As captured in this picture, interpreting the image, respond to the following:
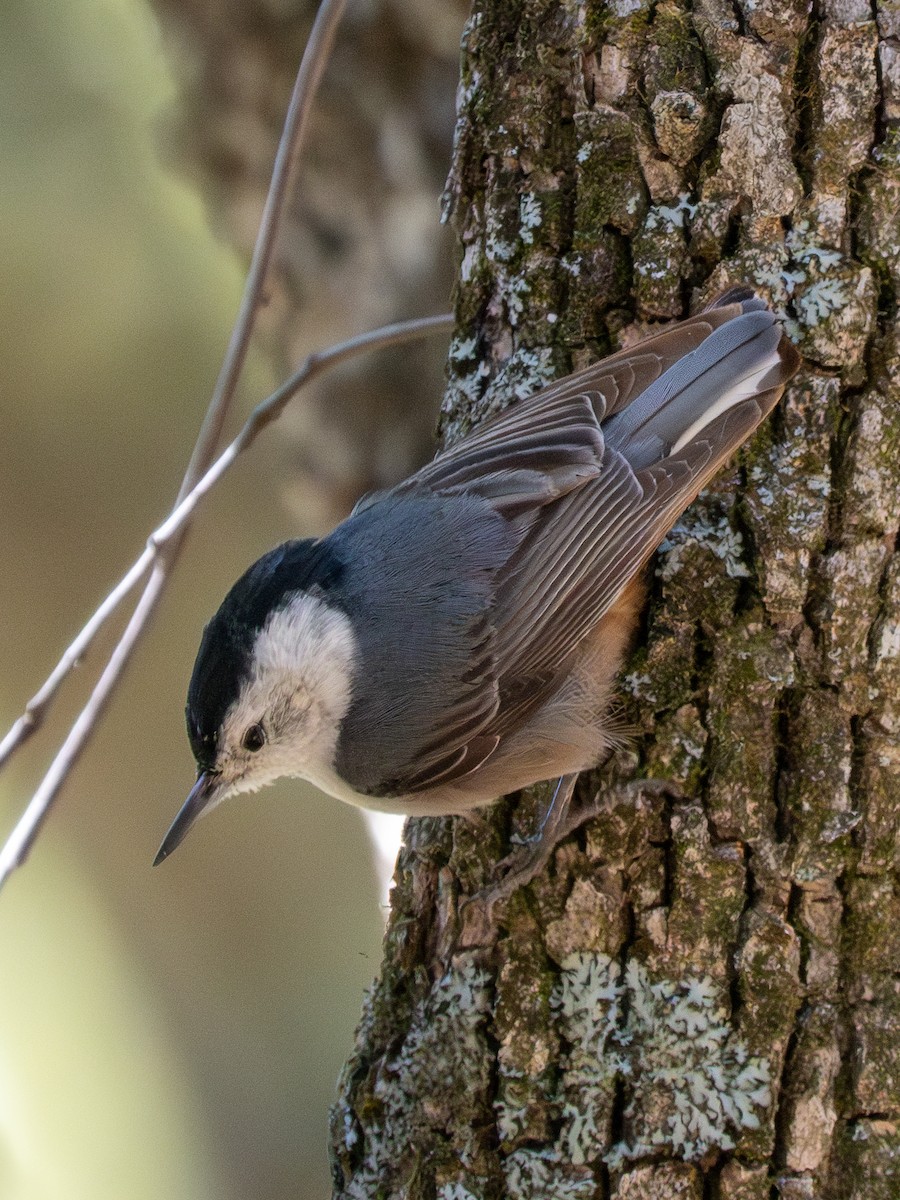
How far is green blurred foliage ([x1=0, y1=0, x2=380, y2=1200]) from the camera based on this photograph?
2279 millimetres

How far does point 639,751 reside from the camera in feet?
5.23

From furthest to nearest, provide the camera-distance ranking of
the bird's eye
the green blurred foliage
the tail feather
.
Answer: the green blurred foliage
the bird's eye
the tail feather

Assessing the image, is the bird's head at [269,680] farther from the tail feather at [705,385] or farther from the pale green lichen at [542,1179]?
the pale green lichen at [542,1179]

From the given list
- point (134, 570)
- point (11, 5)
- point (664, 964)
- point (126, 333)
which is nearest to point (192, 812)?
point (134, 570)

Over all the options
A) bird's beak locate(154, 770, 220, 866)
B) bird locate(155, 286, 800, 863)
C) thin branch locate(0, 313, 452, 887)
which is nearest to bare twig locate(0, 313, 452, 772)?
thin branch locate(0, 313, 452, 887)

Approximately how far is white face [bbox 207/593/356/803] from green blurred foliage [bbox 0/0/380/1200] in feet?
Result: 2.50

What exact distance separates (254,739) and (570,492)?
59 cm

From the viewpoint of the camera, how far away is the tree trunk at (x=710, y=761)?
145 cm

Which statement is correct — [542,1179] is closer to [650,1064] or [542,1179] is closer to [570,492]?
[650,1064]

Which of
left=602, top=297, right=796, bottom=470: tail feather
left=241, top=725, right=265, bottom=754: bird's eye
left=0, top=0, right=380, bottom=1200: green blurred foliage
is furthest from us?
left=0, top=0, right=380, bottom=1200: green blurred foliage

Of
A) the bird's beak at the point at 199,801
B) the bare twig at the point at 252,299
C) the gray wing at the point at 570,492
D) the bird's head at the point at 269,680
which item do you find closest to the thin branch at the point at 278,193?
the bare twig at the point at 252,299

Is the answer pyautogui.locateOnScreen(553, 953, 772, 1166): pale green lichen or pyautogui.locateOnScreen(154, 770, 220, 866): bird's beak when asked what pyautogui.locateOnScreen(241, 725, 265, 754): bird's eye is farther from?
pyautogui.locateOnScreen(553, 953, 772, 1166): pale green lichen

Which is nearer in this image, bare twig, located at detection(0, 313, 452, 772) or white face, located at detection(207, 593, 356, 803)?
bare twig, located at detection(0, 313, 452, 772)

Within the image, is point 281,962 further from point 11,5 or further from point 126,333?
point 11,5
